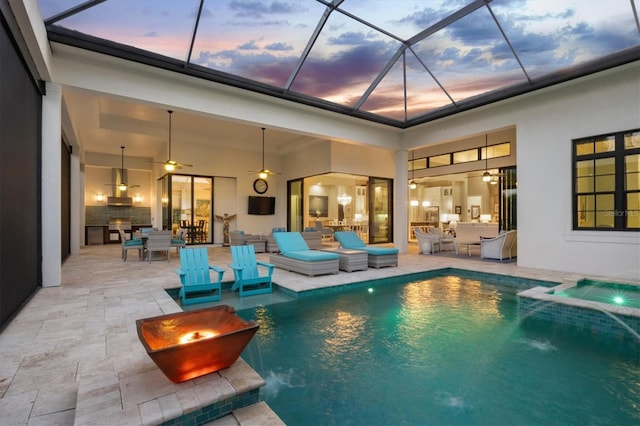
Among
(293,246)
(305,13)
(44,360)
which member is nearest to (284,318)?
(44,360)

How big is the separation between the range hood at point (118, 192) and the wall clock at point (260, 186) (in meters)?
5.59

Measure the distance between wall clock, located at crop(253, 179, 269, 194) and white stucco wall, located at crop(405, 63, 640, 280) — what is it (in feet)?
27.5

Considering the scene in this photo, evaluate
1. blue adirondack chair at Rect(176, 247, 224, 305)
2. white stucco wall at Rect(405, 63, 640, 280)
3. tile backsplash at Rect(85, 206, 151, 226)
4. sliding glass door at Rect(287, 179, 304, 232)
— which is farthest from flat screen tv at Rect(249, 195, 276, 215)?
white stucco wall at Rect(405, 63, 640, 280)

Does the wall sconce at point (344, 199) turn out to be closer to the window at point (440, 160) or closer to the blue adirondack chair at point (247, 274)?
the window at point (440, 160)

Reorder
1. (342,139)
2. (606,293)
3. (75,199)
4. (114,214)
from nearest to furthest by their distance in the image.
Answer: (606,293)
(342,139)
(75,199)
(114,214)

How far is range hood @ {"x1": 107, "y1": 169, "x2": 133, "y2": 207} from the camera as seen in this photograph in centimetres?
1336

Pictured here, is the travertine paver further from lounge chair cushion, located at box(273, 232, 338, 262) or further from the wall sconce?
the wall sconce

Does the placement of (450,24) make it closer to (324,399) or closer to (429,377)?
(429,377)

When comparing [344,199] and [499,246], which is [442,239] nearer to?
[499,246]

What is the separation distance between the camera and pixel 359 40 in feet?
20.3

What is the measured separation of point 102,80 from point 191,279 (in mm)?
3680

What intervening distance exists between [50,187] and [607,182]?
9.96 m

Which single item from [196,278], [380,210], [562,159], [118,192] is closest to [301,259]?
[196,278]

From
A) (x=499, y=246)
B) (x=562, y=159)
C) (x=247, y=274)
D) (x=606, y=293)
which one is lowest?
(x=606, y=293)
